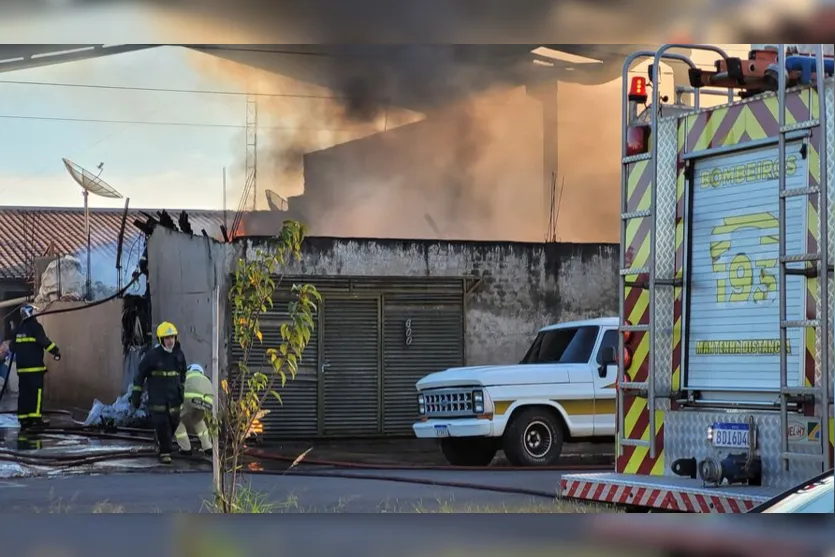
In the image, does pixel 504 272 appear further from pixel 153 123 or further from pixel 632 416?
pixel 632 416

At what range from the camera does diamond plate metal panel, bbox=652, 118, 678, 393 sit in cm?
704

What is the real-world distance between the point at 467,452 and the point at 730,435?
621 cm

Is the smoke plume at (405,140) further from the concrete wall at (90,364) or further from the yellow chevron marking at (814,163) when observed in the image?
the yellow chevron marking at (814,163)

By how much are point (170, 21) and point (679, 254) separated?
341 cm

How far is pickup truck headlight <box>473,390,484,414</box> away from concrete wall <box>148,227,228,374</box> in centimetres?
404

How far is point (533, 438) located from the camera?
12.0 metres

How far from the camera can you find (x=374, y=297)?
49.0 feet

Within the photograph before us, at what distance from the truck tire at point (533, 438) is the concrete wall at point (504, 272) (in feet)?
9.68

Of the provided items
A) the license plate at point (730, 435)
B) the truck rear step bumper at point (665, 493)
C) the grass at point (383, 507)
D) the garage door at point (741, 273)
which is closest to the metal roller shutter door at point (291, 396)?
the grass at point (383, 507)

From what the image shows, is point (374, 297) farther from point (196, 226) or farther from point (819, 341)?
point (819, 341)

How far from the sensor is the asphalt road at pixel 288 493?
9102 mm

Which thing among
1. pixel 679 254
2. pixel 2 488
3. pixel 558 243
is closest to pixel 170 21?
pixel 679 254

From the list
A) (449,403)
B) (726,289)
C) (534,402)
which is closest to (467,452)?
(449,403)

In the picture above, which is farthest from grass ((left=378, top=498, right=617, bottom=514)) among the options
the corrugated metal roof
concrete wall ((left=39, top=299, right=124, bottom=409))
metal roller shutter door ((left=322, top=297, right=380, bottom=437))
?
concrete wall ((left=39, top=299, right=124, bottom=409))
